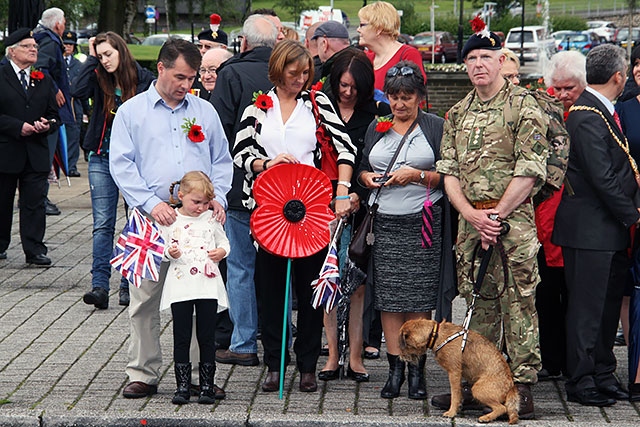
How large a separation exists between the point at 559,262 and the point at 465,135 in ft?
3.84

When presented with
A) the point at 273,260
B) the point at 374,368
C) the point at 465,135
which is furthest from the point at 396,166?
the point at 374,368

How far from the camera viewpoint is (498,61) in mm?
5859

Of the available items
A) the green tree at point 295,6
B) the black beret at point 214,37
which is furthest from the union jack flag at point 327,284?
the green tree at point 295,6

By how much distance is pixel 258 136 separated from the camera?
20.7 feet

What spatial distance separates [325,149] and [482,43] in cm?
114

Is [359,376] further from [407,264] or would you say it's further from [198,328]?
[198,328]

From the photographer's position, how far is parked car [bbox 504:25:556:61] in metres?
50.5

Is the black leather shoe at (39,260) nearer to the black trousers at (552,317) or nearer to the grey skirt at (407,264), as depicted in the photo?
the grey skirt at (407,264)

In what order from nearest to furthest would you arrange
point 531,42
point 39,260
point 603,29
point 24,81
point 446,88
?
point 39,260 → point 24,81 → point 446,88 → point 531,42 → point 603,29

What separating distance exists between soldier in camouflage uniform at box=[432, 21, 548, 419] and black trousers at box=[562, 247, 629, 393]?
383 millimetres

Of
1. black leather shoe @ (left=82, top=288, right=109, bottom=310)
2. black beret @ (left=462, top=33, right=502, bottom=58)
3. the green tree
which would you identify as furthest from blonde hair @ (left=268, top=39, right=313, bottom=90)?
the green tree

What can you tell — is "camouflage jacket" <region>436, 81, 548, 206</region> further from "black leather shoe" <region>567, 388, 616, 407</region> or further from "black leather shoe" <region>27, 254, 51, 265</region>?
"black leather shoe" <region>27, 254, 51, 265</region>

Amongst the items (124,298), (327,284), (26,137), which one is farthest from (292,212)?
(26,137)

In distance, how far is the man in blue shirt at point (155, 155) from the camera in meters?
5.95
